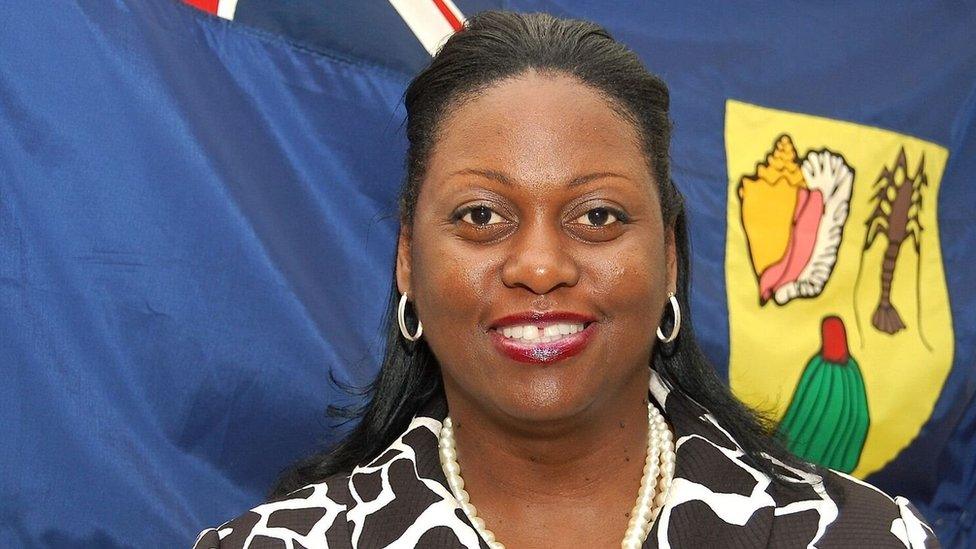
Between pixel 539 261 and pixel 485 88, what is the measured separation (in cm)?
28

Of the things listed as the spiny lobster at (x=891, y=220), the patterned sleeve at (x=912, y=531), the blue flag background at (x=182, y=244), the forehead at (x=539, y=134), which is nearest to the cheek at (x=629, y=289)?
the forehead at (x=539, y=134)

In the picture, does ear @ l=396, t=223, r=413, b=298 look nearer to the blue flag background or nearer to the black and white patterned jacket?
the black and white patterned jacket

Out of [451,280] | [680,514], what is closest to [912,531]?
[680,514]

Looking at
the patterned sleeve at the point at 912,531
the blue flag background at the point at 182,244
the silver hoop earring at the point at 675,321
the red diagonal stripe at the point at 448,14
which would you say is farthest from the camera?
the red diagonal stripe at the point at 448,14

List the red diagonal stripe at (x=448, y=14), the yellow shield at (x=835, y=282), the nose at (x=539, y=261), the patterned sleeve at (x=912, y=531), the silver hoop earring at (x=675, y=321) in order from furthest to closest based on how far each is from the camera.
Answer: the yellow shield at (x=835, y=282) → the red diagonal stripe at (x=448, y=14) → the silver hoop earring at (x=675, y=321) → the patterned sleeve at (x=912, y=531) → the nose at (x=539, y=261)

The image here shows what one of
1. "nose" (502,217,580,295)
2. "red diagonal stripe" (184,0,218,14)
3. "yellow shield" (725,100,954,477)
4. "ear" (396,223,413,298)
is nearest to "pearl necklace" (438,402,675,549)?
"ear" (396,223,413,298)

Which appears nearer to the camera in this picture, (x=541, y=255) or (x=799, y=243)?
(x=541, y=255)

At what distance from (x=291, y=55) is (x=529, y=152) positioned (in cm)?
86

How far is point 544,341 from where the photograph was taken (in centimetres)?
152

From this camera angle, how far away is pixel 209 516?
2.12 m

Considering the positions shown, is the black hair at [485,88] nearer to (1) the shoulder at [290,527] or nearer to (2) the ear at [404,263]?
(2) the ear at [404,263]

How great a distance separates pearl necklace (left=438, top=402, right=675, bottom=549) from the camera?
161 cm

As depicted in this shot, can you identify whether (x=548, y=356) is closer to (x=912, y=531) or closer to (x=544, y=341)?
(x=544, y=341)

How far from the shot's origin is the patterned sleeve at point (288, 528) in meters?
1.60
